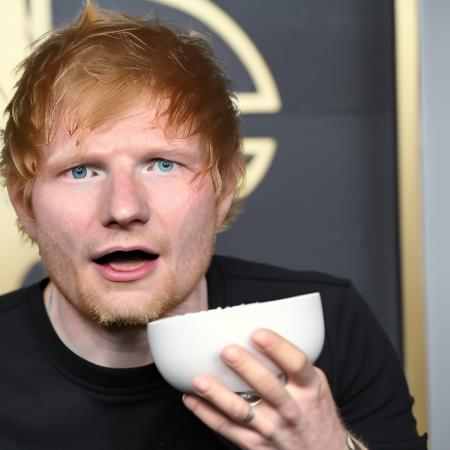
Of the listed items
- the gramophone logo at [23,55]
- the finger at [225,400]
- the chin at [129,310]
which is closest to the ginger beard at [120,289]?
the chin at [129,310]

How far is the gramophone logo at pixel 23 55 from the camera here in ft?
4.91

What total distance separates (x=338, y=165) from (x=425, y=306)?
12.8 inches

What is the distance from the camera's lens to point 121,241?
880 mm

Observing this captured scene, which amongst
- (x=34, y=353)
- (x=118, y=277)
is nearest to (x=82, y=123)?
(x=118, y=277)

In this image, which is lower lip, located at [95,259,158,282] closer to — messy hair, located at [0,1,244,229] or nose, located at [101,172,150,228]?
nose, located at [101,172,150,228]

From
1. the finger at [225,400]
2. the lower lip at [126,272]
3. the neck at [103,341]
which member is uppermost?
the lower lip at [126,272]

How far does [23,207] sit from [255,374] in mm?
502

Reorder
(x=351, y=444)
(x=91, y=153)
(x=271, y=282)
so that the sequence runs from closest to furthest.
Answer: (x=351, y=444) → (x=91, y=153) → (x=271, y=282)

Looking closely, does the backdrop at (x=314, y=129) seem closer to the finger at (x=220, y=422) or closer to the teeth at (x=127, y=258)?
the teeth at (x=127, y=258)

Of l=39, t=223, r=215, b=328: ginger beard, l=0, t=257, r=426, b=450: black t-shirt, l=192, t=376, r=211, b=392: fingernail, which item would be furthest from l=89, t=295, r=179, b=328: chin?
l=192, t=376, r=211, b=392: fingernail

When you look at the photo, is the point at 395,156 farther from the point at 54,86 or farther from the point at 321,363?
the point at 54,86

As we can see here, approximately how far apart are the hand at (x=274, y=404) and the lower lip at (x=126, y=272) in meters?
0.19

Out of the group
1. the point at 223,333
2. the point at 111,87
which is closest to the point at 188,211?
the point at 111,87

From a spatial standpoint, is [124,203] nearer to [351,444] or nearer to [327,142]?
[351,444]
